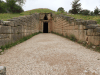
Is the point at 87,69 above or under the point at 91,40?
under

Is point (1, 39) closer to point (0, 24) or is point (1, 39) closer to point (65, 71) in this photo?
point (0, 24)

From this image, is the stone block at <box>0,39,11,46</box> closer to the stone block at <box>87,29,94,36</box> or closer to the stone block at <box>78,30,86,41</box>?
the stone block at <box>78,30,86,41</box>

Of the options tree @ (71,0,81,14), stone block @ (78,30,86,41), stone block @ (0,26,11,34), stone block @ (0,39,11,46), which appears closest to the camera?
stone block @ (0,39,11,46)

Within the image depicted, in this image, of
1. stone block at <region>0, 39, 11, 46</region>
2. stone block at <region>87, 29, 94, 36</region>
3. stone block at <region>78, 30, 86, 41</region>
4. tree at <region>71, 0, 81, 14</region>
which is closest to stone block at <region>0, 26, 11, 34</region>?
stone block at <region>0, 39, 11, 46</region>

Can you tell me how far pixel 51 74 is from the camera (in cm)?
219

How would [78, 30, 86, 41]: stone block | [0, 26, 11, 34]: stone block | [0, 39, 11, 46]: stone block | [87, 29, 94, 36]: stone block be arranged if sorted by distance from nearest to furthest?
[0, 39, 11, 46]: stone block < [0, 26, 11, 34]: stone block < [87, 29, 94, 36]: stone block < [78, 30, 86, 41]: stone block

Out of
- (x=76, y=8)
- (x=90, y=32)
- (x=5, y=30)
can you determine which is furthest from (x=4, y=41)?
(x=76, y=8)

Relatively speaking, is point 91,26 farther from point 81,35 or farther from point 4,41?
point 4,41

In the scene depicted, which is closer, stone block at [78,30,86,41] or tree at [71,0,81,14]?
stone block at [78,30,86,41]

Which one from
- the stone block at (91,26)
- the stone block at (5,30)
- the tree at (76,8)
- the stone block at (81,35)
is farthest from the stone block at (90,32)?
the tree at (76,8)

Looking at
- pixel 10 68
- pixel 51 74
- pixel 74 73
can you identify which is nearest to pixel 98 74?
pixel 74 73

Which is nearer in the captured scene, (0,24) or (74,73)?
(74,73)

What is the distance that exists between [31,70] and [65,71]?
1156mm

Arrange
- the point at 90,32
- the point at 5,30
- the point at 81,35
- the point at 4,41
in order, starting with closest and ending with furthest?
the point at 4,41 → the point at 5,30 → the point at 90,32 → the point at 81,35
